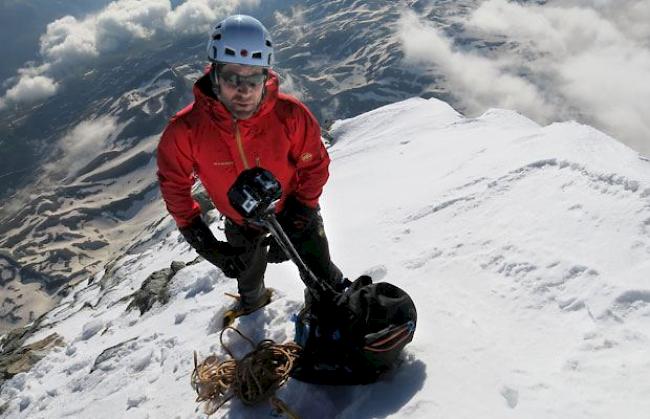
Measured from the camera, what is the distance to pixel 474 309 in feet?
18.1

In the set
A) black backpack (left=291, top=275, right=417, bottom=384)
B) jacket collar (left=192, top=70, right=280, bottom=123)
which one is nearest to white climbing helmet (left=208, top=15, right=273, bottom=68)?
jacket collar (left=192, top=70, right=280, bottom=123)

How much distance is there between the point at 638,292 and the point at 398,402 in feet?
9.05

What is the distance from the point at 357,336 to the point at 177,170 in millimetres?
2758

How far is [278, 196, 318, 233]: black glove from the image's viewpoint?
5801 mm

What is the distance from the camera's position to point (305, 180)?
5902mm

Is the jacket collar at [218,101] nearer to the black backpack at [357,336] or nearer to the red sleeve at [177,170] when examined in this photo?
the red sleeve at [177,170]

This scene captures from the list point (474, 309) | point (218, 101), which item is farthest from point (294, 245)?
point (474, 309)

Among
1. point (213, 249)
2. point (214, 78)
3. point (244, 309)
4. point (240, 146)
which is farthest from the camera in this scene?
point (244, 309)

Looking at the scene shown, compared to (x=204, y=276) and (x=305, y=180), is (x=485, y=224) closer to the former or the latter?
(x=305, y=180)

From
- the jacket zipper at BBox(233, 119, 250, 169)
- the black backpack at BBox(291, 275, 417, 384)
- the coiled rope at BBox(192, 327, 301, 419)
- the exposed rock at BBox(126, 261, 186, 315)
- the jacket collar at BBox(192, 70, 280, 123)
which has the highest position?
the jacket collar at BBox(192, 70, 280, 123)

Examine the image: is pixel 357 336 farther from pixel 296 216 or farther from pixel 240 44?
pixel 240 44

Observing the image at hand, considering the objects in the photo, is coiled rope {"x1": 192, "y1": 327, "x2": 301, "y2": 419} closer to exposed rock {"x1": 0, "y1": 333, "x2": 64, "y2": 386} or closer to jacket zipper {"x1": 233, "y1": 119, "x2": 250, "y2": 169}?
Answer: jacket zipper {"x1": 233, "y1": 119, "x2": 250, "y2": 169}

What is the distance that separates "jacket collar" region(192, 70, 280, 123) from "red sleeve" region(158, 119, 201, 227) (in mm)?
361


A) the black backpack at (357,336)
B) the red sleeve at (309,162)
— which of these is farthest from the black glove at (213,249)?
the black backpack at (357,336)
